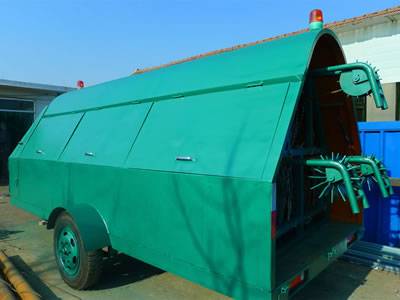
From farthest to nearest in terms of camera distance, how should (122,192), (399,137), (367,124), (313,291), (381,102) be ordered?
(367,124) → (399,137) → (313,291) → (122,192) → (381,102)

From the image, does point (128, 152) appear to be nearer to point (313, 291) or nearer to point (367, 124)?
point (313, 291)

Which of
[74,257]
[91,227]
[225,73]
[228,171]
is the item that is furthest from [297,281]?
[74,257]

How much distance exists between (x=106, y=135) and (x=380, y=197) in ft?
12.6

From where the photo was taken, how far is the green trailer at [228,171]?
2.55 metres

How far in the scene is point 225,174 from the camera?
2.63 m

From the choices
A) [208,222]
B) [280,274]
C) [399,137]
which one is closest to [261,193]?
[208,222]

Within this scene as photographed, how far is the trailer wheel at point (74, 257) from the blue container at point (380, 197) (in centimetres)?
381

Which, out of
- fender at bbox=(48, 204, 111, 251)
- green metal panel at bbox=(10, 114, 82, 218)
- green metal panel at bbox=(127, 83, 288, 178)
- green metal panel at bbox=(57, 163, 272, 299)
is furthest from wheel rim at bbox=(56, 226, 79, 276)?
green metal panel at bbox=(127, 83, 288, 178)

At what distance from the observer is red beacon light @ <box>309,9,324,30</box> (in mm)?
3048

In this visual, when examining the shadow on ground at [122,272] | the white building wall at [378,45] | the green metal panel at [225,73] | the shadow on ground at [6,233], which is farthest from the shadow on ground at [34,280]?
the white building wall at [378,45]

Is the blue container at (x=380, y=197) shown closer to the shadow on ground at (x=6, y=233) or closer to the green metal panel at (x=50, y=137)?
the green metal panel at (x=50, y=137)

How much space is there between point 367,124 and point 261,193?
353 cm

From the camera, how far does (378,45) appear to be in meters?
7.80

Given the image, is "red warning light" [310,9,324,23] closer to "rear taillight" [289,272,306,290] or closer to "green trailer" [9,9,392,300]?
"green trailer" [9,9,392,300]
